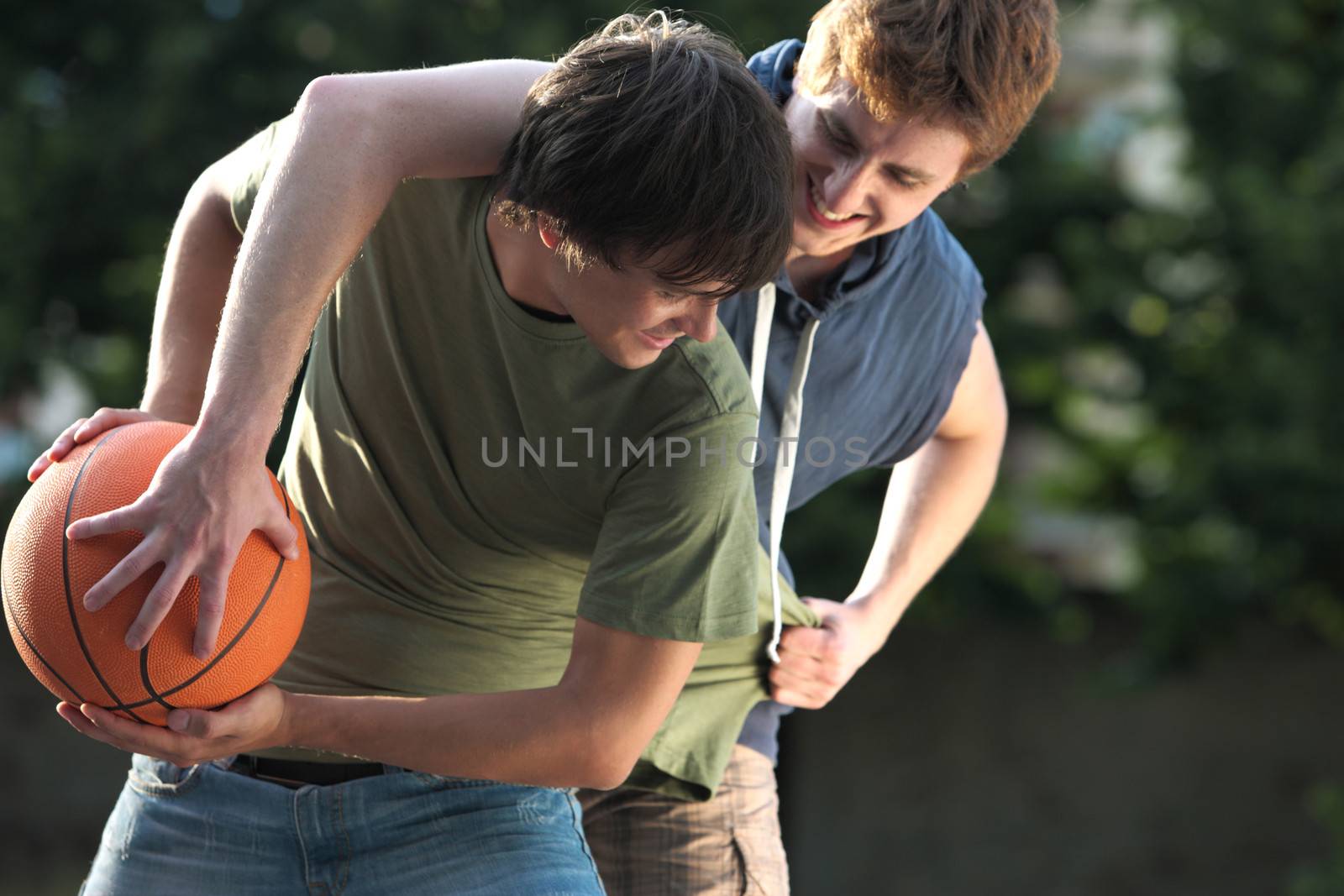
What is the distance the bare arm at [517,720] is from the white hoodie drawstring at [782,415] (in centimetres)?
62

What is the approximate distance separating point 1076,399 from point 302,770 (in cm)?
537

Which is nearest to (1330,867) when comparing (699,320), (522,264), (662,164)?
(699,320)

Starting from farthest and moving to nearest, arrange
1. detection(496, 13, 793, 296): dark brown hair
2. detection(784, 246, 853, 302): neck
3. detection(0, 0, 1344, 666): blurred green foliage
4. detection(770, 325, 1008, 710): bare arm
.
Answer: detection(0, 0, 1344, 666): blurred green foliage
detection(770, 325, 1008, 710): bare arm
detection(784, 246, 853, 302): neck
detection(496, 13, 793, 296): dark brown hair

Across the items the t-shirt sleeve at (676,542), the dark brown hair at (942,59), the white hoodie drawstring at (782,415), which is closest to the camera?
the t-shirt sleeve at (676,542)

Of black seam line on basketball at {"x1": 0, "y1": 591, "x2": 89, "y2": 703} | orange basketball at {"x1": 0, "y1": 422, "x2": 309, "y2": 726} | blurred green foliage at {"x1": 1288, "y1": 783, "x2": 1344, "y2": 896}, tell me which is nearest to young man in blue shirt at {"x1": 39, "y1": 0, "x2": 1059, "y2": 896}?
orange basketball at {"x1": 0, "y1": 422, "x2": 309, "y2": 726}

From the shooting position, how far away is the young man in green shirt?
2242mm

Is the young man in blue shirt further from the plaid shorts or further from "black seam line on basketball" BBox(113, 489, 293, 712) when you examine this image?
"black seam line on basketball" BBox(113, 489, 293, 712)

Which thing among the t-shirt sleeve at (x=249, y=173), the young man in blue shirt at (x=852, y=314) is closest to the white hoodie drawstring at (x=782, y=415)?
the young man in blue shirt at (x=852, y=314)

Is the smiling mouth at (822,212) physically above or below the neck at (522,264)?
below

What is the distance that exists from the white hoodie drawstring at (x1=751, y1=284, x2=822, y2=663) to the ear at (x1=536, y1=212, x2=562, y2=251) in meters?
0.76

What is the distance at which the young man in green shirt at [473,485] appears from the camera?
7.36 feet

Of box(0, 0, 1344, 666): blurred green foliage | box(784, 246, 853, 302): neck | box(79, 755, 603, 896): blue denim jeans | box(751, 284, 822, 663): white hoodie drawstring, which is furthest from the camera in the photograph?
box(0, 0, 1344, 666): blurred green foliage

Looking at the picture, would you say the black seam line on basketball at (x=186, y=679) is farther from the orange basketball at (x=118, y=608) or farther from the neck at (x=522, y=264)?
the neck at (x=522, y=264)

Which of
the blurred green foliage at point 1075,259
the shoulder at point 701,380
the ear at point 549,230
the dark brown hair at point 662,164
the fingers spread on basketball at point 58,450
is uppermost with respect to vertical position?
the dark brown hair at point 662,164
